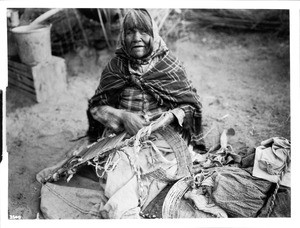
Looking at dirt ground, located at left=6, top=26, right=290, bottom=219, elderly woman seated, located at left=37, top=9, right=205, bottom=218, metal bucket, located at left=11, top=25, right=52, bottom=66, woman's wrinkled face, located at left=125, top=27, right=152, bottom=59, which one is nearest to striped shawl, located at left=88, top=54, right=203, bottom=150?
elderly woman seated, located at left=37, top=9, right=205, bottom=218

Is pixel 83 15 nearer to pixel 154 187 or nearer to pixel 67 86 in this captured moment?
pixel 67 86

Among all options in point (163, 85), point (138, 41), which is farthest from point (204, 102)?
point (138, 41)

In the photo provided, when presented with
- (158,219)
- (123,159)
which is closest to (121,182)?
(123,159)

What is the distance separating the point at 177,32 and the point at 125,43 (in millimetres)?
2645

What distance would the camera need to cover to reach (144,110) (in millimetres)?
3006

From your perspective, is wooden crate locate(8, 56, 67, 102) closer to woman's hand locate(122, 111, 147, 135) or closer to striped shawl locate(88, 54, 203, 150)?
striped shawl locate(88, 54, 203, 150)

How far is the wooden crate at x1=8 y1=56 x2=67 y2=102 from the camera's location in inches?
179

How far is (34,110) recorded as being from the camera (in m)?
4.54

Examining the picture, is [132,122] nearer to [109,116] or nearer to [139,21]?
[109,116]

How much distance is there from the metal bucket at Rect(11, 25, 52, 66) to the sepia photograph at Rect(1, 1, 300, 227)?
0.01 meters

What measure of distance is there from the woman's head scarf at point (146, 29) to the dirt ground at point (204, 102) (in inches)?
35.8

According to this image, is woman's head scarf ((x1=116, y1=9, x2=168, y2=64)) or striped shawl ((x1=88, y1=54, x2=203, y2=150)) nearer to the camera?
woman's head scarf ((x1=116, y1=9, x2=168, y2=64))

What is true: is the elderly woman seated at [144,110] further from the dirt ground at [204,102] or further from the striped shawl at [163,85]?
the dirt ground at [204,102]

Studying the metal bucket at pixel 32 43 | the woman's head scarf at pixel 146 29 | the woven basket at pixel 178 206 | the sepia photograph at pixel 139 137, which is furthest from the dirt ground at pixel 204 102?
the woman's head scarf at pixel 146 29
